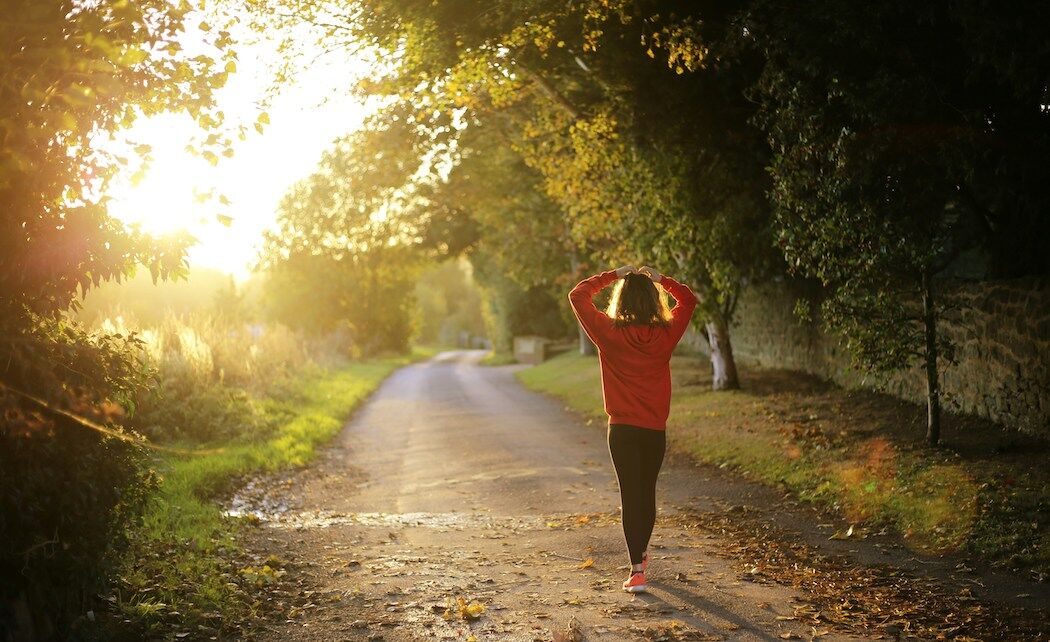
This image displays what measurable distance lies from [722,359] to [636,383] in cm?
A: 1406

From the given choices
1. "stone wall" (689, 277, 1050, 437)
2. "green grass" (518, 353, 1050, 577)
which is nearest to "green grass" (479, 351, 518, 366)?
"green grass" (518, 353, 1050, 577)

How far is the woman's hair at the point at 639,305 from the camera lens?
6930mm

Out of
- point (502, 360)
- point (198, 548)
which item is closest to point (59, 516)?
point (198, 548)

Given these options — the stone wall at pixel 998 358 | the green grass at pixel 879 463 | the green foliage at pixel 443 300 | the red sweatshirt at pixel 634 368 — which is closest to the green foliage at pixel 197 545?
the red sweatshirt at pixel 634 368

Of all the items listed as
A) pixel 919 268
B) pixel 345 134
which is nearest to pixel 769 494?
pixel 919 268

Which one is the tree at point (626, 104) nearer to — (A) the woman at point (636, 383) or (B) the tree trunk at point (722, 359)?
(B) the tree trunk at point (722, 359)

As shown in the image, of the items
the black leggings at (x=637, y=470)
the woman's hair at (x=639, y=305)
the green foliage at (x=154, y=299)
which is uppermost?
the green foliage at (x=154, y=299)

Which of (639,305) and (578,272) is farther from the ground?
(578,272)

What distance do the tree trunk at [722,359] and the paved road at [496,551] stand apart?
507 cm

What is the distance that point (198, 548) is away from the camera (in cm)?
805

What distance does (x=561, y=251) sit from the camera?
112 ft

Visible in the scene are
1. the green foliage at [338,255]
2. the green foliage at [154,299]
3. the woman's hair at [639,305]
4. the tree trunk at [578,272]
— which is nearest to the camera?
the woman's hair at [639,305]

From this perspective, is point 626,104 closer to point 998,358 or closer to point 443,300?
point 998,358

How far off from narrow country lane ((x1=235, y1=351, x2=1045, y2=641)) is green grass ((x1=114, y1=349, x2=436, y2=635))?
34 centimetres
